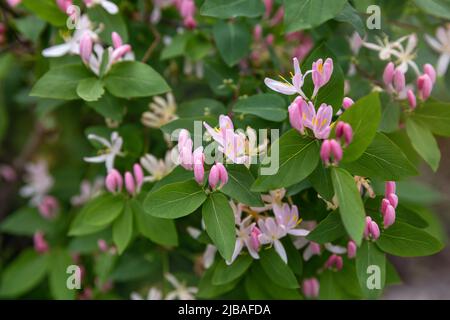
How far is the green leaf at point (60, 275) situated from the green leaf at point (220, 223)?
1.87 ft

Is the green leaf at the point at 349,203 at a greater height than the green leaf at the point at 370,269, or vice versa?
the green leaf at the point at 349,203

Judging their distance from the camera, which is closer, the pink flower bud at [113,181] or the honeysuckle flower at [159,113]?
the pink flower bud at [113,181]

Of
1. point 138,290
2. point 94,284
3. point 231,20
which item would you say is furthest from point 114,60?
point 138,290

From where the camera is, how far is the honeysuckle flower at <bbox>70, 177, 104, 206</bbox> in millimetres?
1548

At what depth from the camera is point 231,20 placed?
4.35ft

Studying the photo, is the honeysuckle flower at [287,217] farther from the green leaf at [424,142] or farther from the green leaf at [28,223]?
the green leaf at [28,223]

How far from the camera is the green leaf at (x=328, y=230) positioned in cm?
98

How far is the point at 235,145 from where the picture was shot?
3.10 feet

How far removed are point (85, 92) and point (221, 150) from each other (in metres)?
0.31

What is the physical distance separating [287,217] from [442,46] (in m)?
0.65

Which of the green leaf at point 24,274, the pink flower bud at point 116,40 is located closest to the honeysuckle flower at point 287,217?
the pink flower bud at point 116,40

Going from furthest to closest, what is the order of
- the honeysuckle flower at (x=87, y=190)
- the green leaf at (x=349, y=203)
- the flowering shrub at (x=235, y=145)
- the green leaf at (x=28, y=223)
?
the green leaf at (x=28, y=223) → the honeysuckle flower at (x=87, y=190) → the flowering shrub at (x=235, y=145) → the green leaf at (x=349, y=203)

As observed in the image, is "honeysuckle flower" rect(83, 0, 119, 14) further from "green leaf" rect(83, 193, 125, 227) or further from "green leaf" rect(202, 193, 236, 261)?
"green leaf" rect(202, 193, 236, 261)
